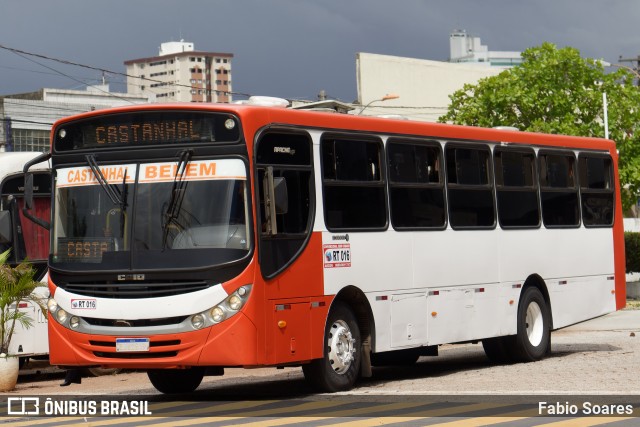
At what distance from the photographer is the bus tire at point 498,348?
2019 centimetres

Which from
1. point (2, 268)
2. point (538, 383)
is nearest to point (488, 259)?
point (538, 383)

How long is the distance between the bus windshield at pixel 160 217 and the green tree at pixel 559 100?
3539 cm

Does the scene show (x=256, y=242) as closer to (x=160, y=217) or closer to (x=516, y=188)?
(x=160, y=217)

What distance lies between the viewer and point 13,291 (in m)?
19.2

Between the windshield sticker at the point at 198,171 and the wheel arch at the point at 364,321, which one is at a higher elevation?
the windshield sticker at the point at 198,171

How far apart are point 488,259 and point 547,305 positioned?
2.07m

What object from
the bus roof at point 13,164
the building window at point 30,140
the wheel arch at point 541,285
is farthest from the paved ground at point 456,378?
the building window at point 30,140

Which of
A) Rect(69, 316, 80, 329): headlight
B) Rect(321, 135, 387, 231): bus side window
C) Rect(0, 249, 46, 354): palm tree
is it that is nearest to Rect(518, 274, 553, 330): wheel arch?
Rect(321, 135, 387, 231): bus side window

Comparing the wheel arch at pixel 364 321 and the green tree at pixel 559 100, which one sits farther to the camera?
the green tree at pixel 559 100

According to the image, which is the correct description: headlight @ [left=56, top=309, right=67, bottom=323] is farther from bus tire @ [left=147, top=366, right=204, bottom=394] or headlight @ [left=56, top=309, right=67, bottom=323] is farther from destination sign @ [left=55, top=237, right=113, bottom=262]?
bus tire @ [left=147, top=366, right=204, bottom=394]

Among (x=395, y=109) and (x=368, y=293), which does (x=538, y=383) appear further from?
(x=395, y=109)

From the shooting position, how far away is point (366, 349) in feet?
54.1

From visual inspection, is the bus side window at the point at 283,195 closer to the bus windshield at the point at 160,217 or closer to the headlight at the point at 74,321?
the bus windshield at the point at 160,217

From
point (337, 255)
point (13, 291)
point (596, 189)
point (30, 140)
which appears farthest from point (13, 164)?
point (30, 140)
